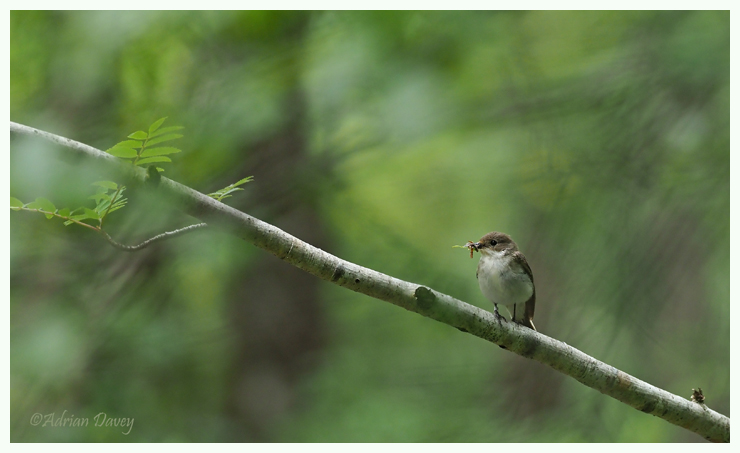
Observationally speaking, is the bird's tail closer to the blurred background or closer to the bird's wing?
the bird's wing

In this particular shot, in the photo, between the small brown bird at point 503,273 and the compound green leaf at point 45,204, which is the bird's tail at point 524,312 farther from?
the compound green leaf at point 45,204

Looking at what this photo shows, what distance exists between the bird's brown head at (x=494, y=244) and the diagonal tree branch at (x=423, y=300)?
1.08 metres

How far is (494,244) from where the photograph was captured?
146 inches

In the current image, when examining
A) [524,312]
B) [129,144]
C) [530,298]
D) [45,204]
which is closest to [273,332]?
[524,312]

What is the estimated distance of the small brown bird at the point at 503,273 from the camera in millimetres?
3520

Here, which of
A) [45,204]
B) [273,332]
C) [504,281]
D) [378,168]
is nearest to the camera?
[45,204]

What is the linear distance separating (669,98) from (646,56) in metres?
0.33

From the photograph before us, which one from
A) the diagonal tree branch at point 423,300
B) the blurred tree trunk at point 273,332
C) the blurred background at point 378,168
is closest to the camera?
the diagonal tree branch at point 423,300

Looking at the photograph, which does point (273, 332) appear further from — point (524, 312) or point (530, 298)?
point (530, 298)

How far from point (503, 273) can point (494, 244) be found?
9.9 inches

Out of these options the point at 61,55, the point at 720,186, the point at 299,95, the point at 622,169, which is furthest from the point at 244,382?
the point at 720,186

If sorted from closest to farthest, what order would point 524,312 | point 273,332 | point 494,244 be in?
point 494,244
point 524,312
point 273,332

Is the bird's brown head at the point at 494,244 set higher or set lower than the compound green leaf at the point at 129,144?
higher

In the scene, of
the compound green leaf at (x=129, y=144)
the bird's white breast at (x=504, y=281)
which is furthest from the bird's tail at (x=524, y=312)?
the compound green leaf at (x=129, y=144)
